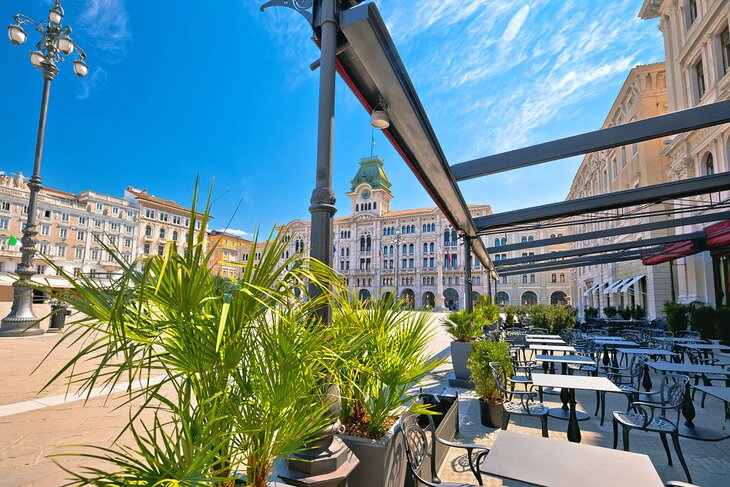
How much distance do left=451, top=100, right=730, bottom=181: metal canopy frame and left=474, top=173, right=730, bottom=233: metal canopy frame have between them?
2204 mm

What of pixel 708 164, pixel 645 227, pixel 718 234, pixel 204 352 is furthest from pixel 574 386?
pixel 708 164

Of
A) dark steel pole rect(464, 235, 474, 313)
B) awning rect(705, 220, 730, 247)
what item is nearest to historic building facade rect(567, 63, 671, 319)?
awning rect(705, 220, 730, 247)

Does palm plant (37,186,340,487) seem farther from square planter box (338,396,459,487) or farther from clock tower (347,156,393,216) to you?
clock tower (347,156,393,216)

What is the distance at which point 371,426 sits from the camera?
239cm

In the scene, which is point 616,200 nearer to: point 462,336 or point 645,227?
point 462,336

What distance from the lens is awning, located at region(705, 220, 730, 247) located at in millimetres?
10391

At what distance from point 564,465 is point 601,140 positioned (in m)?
4.80

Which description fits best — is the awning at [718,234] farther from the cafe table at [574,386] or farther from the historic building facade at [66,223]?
the historic building facade at [66,223]

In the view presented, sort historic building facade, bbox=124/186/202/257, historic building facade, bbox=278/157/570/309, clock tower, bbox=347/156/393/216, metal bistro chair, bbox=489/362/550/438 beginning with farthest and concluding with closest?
clock tower, bbox=347/156/393/216, historic building facade, bbox=124/186/202/257, historic building facade, bbox=278/157/570/309, metal bistro chair, bbox=489/362/550/438

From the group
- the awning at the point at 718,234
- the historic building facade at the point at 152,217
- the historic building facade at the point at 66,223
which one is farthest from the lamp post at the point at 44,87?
the historic building facade at the point at 152,217

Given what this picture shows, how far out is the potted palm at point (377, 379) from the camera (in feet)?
7.28

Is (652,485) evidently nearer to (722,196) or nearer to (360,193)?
(722,196)

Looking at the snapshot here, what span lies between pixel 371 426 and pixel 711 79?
1689cm

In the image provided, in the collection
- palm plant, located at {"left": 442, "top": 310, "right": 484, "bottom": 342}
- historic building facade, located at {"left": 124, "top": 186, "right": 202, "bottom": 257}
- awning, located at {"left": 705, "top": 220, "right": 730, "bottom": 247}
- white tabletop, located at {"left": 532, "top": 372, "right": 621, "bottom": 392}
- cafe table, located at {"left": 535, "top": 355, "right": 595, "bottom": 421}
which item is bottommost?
cafe table, located at {"left": 535, "top": 355, "right": 595, "bottom": 421}
